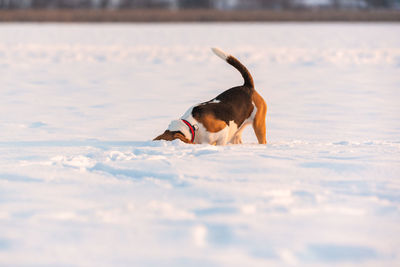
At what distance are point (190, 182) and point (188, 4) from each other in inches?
2052

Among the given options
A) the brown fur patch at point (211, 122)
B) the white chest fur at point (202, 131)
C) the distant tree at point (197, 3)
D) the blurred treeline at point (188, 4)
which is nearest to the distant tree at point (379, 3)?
the blurred treeline at point (188, 4)

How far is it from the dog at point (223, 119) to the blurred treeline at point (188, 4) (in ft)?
136

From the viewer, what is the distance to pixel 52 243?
2787 millimetres

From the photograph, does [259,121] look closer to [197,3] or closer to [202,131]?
[202,131]

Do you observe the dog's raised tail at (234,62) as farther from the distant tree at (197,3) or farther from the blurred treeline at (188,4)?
the distant tree at (197,3)

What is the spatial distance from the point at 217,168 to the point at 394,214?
1470 millimetres

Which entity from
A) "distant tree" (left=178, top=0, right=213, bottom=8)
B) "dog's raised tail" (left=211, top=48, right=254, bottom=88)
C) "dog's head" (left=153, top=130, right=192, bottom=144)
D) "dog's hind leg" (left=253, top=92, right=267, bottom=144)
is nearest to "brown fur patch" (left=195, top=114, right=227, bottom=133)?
"dog's head" (left=153, top=130, right=192, bottom=144)

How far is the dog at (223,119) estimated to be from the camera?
4.91 meters

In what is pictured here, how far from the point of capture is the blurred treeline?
163 feet

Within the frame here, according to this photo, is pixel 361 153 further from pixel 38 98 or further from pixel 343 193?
pixel 38 98

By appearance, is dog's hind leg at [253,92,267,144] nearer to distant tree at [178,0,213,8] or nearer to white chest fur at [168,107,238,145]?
white chest fur at [168,107,238,145]

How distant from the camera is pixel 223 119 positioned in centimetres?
510

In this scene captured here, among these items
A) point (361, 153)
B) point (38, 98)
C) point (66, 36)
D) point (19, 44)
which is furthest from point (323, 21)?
point (361, 153)

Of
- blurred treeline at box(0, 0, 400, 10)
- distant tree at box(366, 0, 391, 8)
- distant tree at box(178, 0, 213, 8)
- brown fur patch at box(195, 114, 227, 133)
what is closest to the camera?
brown fur patch at box(195, 114, 227, 133)
